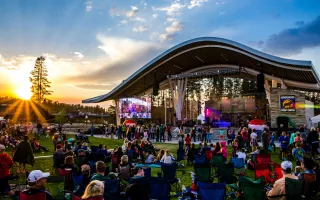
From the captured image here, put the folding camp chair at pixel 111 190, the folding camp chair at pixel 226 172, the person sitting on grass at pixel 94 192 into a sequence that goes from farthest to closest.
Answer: the folding camp chair at pixel 226 172 → the folding camp chair at pixel 111 190 → the person sitting on grass at pixel 94 192

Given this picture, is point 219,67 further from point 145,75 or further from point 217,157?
point 217,157

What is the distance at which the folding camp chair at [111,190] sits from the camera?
14.8 ft

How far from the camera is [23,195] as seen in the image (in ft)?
11.6

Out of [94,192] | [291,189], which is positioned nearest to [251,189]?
[291,189]

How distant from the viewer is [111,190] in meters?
4.58

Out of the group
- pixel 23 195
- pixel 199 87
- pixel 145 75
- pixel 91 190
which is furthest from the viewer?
pixel 199 87

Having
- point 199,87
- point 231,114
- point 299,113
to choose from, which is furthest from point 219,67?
point 199,87

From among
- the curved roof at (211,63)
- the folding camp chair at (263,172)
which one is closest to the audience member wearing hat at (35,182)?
the folding camp chair at (263,172)

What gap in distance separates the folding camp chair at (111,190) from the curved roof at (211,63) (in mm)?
24651

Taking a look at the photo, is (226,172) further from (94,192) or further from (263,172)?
(94,192)

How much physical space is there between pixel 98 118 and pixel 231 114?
40.8 meters

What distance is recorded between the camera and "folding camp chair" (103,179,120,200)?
4.52m

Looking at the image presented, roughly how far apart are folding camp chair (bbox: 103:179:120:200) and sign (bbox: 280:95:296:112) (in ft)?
82.9

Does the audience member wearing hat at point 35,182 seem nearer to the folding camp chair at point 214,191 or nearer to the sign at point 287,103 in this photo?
the folding camp chair at point 214,191
